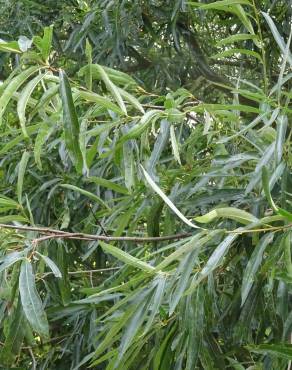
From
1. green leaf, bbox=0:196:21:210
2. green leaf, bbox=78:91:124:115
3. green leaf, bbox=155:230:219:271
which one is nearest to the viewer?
green leaf, bbox=155:230:219:271

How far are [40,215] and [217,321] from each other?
0.83 m

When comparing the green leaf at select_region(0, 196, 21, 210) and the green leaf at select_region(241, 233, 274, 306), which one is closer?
the green leaf at select_region(241, 233, 274, 306)

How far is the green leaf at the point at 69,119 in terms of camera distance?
0.82m

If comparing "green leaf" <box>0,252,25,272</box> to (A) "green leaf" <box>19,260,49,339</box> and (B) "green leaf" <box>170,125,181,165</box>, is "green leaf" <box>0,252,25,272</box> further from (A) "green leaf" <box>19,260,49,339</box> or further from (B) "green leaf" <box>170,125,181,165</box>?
A: (B) "green leaf" <box>170,125,181,165</box>

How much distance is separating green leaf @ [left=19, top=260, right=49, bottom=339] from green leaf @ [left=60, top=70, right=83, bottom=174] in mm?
171

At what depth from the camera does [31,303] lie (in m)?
0.90

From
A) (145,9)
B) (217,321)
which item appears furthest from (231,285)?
(145,9)

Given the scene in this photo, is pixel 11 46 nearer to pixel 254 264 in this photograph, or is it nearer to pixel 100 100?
pixel 100 100

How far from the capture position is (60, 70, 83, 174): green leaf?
32.5 inches

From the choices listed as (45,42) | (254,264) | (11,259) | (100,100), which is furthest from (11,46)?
(254,264)

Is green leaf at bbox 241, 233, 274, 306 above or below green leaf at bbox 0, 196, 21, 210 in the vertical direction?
below

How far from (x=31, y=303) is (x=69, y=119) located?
0.25m

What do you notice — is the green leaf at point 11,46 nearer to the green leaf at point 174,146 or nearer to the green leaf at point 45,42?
the green leaf at point 45,42

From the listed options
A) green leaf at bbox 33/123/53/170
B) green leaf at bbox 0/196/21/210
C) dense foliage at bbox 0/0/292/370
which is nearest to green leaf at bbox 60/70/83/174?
dense foliage at bbox 0/0/292/370
